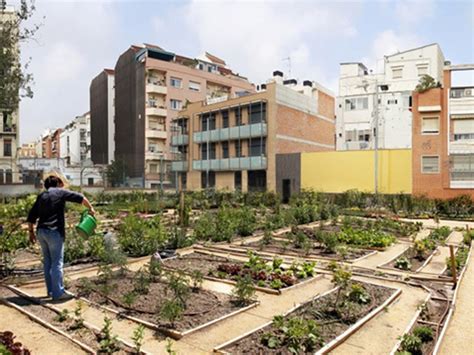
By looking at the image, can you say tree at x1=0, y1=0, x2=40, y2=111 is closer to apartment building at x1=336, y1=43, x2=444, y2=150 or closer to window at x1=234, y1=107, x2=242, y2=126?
window at x1=234, y1=107, x2=242, y2=126

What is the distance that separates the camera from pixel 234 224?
15516 millimetres

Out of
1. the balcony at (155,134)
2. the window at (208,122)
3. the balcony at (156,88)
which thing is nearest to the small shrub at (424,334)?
the window at (208,122)

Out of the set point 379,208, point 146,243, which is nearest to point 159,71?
point 379,208

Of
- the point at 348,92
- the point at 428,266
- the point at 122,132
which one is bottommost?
the point at 428,266

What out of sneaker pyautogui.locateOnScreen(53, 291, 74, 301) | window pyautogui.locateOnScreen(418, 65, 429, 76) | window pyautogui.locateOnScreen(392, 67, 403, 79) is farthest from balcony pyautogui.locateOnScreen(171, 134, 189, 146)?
sneaker pyautogui.locateOnScreen(53, 291, 74, 301)

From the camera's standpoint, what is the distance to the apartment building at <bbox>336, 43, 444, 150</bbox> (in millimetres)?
44969

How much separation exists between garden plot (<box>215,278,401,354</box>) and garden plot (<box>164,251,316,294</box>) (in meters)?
1.06

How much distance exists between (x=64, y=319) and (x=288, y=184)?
30.5 meters

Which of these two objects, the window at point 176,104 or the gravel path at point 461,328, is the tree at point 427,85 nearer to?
the gravel path at point 461,328

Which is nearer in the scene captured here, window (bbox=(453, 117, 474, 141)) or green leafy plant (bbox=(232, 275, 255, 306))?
green leafy plant (bbox=(232, 275, 255, 306))

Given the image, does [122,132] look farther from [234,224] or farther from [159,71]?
[234,224]

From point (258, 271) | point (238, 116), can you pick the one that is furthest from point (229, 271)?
point (238, 116)

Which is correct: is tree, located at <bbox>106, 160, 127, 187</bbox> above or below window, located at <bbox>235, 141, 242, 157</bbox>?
below

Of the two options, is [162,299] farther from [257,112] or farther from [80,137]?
[80,137]
